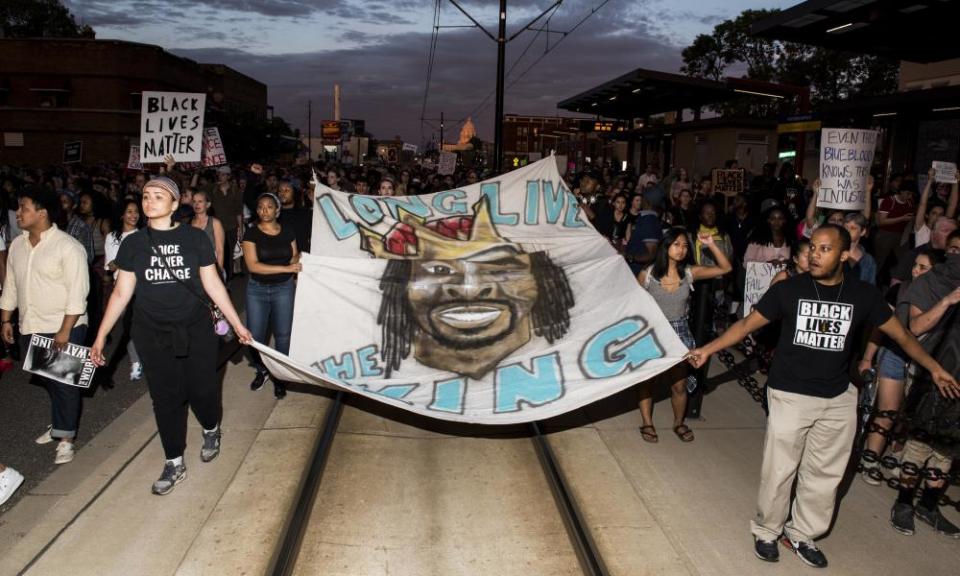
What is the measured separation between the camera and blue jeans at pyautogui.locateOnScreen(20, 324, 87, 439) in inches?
217

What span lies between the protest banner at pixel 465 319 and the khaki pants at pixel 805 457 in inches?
39.2

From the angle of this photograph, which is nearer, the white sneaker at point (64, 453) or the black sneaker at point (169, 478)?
the black sneaker at point (169, 478)

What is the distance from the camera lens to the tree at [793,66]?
48.9 meters

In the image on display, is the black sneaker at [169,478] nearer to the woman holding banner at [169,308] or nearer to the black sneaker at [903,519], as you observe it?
the woman holding banner at [169,308]

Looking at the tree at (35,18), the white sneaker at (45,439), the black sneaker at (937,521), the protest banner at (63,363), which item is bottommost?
the white sneaker at (45,439)

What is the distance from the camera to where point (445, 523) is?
4.59 metres

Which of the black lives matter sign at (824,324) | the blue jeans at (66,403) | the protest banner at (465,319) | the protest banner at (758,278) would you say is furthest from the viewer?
the protest banner at (758,278)

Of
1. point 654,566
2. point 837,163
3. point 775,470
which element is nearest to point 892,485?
point 775,470

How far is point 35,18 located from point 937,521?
78.7 m

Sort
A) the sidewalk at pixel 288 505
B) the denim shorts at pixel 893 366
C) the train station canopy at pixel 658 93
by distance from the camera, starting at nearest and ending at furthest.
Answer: the sidewalk at pixel 288 505 < the denim shorts at pixel 893 366 < the train station canopy at pixel 658 93

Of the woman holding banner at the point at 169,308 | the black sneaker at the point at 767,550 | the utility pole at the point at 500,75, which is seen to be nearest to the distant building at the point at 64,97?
the utility pole at the point at 500,75

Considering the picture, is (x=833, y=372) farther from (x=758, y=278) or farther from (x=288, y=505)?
(x=758, y=278)

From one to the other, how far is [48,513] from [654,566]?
3.65 m

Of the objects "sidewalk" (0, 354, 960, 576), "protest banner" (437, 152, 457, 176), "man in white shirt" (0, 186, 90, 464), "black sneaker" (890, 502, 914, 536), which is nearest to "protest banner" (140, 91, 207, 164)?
"man in white shirt" (0, 186, 90, 464)
